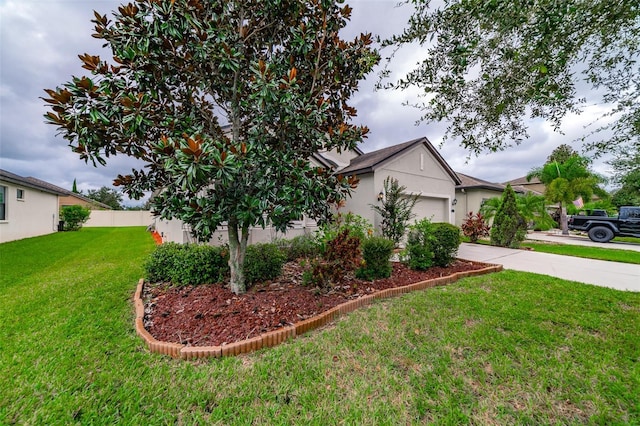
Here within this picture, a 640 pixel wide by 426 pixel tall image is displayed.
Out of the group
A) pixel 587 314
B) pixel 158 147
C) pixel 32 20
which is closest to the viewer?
pixel 158 147

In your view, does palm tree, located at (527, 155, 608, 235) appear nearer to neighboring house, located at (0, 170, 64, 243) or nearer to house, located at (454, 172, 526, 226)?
house, located at (454, 172, 526, 226)

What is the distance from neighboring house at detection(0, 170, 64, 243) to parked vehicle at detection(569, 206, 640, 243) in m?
29.2

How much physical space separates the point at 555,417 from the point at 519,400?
0.78ft

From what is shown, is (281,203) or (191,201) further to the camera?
(281,203)

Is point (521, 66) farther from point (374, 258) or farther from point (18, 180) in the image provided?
point (18, 180)

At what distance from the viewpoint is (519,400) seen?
7.45 feet

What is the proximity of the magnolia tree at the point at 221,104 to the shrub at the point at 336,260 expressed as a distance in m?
0.56

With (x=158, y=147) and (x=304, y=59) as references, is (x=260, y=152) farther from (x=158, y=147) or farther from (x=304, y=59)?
(x=304, y=59)

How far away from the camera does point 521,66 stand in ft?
11.0

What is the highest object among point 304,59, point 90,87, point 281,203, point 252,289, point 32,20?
point 32,20

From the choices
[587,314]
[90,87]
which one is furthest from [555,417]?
[90,87]

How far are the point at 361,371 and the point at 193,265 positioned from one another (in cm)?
370

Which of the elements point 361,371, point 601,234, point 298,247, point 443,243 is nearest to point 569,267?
point 443,243

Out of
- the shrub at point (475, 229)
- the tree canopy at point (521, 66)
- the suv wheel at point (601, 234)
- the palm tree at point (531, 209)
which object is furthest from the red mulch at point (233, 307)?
the suv wheel at point (601, 234)
